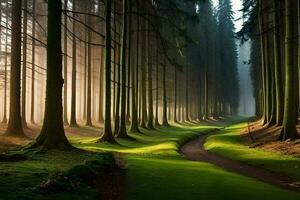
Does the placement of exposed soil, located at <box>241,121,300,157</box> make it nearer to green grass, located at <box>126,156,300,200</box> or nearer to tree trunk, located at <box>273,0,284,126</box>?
tree trunk, located at <box>273,0,284,126</box>

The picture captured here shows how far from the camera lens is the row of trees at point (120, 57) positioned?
58.7 ft

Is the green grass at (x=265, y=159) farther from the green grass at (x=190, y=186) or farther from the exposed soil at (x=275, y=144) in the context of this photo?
the green grass at (x=190, y=186)

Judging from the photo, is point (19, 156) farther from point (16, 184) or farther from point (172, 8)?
point (172, 8)

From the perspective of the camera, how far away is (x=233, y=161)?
69.1 feet

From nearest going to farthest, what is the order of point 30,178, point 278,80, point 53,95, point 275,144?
point 30,178 < point 53,95 < point 275,144 < point 278,80

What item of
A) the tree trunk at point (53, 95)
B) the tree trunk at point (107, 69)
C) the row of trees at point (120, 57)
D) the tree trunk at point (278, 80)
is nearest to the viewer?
the tree trunk at point (53, 95)

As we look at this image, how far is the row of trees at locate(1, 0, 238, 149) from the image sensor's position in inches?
704

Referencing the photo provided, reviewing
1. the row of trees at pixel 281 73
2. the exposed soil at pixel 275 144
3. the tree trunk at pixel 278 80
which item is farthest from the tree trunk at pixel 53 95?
the tree trunk at pixel 278 80

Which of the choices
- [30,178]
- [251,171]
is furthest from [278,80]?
[30,178]

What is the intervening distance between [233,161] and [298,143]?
3.26 m

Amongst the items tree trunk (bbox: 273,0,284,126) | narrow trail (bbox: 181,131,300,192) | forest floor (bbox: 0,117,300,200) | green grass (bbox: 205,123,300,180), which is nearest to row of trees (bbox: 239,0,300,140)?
tree trunk (bbox: 273,0,284,126)

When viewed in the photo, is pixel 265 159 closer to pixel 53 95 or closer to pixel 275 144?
pixel 275 144

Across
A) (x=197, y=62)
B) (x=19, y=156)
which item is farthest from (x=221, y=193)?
(x=197, y=62)

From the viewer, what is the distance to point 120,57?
3391 centimetres
